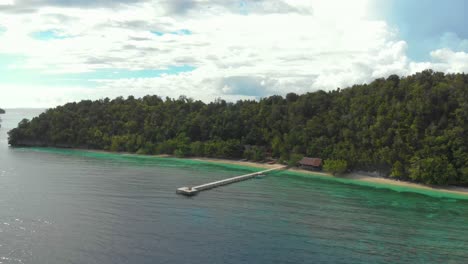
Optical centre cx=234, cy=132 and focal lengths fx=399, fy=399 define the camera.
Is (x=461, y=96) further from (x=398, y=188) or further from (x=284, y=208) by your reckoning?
(x=284, y=208)

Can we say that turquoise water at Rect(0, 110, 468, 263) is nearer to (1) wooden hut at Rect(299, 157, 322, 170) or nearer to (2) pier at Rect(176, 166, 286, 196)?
(2) pier at Rect(176, 166, 286, 196)

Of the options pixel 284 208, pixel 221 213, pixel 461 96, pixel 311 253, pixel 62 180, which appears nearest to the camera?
pixel 311 253

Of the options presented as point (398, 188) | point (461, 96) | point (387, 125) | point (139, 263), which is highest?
point (461, 96)

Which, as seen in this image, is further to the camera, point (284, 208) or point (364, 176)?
point (364, 176)

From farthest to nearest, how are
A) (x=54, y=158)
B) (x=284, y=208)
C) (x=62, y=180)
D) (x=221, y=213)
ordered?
(x=54, y=158) < (x=62, y=180) < (x=284, y=208) < (x=221, y=213)

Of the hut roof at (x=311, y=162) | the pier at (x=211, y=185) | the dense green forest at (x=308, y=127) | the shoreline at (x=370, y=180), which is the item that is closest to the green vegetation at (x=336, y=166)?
the dense green forest at (x=308, y=127)

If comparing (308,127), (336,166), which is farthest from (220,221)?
(308,127)

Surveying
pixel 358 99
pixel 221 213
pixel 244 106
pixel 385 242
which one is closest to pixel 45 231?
pixel 221 213

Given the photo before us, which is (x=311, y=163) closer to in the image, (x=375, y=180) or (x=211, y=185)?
(x=375, y=180)
